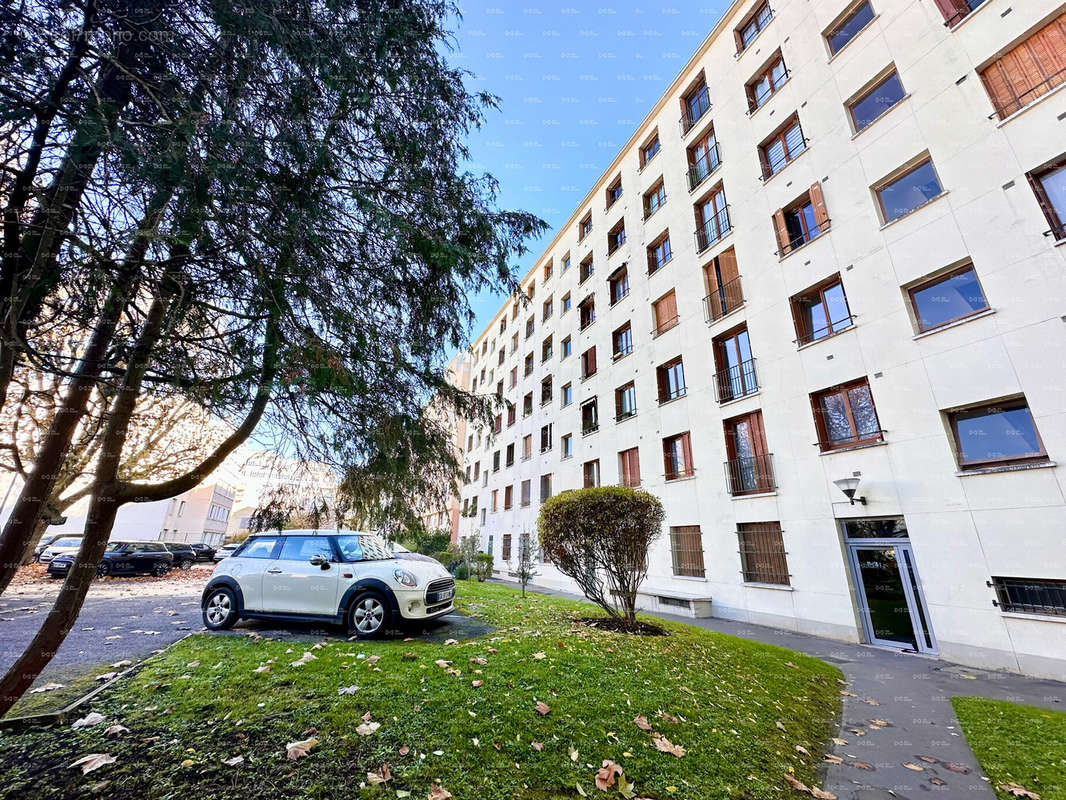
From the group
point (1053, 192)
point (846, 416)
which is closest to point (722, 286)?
point (846, 416)

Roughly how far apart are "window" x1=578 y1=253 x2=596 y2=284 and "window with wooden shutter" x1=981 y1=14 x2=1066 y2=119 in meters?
15.1

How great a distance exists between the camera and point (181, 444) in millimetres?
19516

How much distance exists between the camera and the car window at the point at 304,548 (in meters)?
7.30

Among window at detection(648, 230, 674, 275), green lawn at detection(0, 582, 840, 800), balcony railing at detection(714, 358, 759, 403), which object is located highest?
window at detection(648, 230, 674, 275)

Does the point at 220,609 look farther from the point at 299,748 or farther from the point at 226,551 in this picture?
the point at 226,551

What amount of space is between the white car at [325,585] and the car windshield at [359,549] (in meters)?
0.02

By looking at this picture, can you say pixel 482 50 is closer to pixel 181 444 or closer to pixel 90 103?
pixel 90 103

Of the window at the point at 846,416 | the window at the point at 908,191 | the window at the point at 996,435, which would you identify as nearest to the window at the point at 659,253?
the window at the point at 908,191

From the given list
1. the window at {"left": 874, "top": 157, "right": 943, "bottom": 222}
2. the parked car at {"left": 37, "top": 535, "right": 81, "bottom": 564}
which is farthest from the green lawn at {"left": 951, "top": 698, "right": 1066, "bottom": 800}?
the parked car at {"left": 37, "top": 535, "right": 81, "bottom": 564}

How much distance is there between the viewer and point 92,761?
2.96 m

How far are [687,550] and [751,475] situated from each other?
11.1 feet

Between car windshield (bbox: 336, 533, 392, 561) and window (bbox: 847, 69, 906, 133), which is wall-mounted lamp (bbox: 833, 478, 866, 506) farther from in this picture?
car windshield (bbox: 336, 533, 392, 561)

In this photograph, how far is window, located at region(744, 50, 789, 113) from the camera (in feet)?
44.6

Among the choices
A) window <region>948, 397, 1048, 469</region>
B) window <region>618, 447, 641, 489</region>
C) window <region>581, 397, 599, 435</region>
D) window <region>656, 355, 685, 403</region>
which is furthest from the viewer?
window <region>581, 397, 599, 435</region>
